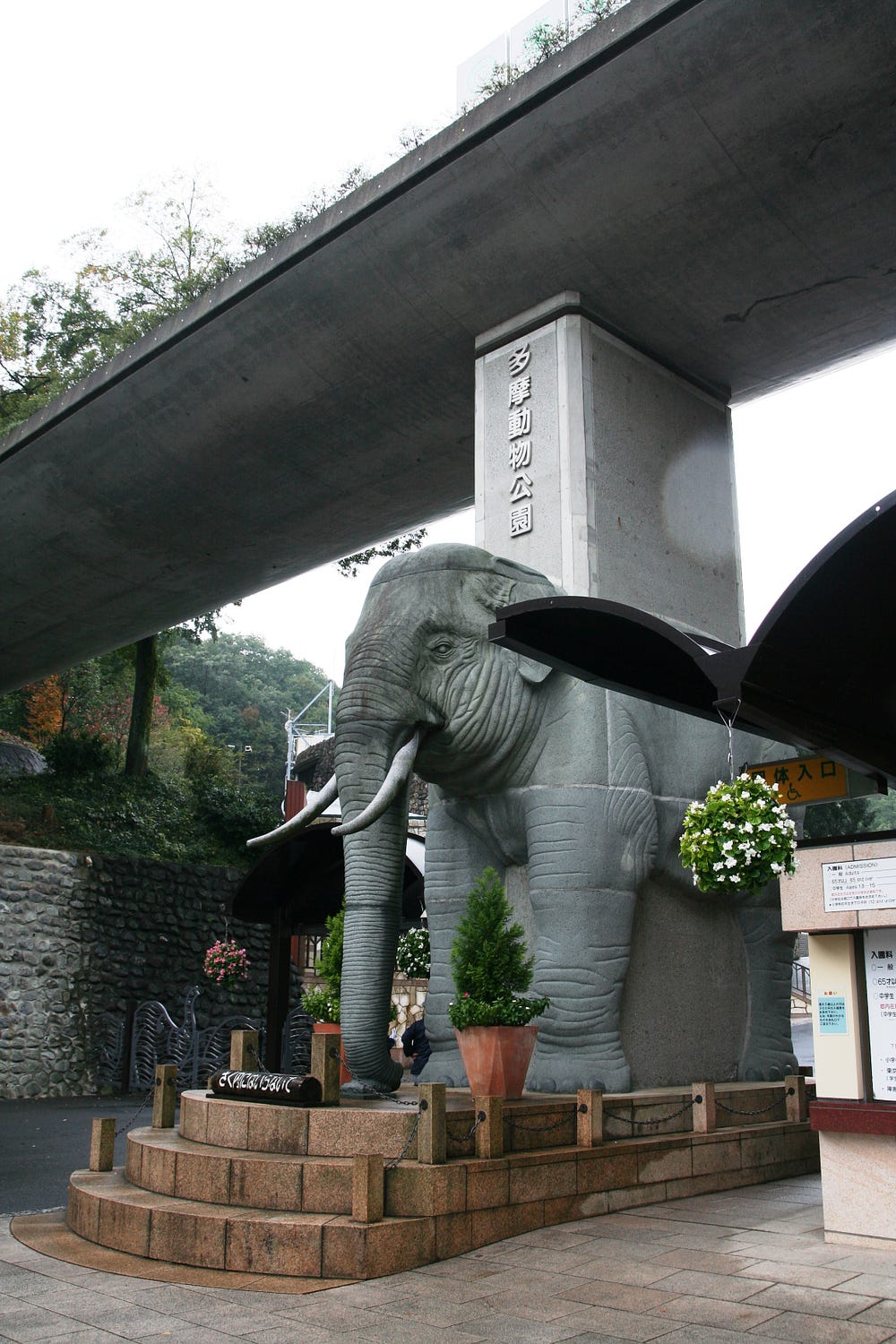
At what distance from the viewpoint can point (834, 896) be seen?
657 cm

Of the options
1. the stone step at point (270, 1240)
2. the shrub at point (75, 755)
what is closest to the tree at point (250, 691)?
the shrub at point (75, 755)

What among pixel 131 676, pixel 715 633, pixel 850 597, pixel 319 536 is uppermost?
pixel 131 676

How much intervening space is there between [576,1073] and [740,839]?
2.58 m

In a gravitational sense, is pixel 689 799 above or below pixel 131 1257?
above

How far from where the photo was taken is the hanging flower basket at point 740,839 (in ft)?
21.4

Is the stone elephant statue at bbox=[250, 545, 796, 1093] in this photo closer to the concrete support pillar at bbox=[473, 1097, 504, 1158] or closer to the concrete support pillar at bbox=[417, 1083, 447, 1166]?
the concrete support pillar at bbox=[473, 1097, 504, 1158]

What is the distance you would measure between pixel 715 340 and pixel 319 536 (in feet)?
21.9

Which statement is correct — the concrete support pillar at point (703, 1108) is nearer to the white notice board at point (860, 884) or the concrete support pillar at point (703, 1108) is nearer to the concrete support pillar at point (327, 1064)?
the white notice board at point (860, 884)

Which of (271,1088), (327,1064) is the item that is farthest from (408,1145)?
(271,1088)

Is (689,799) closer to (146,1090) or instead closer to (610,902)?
(610,902)

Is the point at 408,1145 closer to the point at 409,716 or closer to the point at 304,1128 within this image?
the point at 304,1128

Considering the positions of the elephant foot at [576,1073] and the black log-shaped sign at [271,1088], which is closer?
the black log-shaped sign at [271,1088]

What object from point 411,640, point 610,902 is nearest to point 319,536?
point 411,640

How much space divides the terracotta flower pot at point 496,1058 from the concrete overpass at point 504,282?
6.46 m
